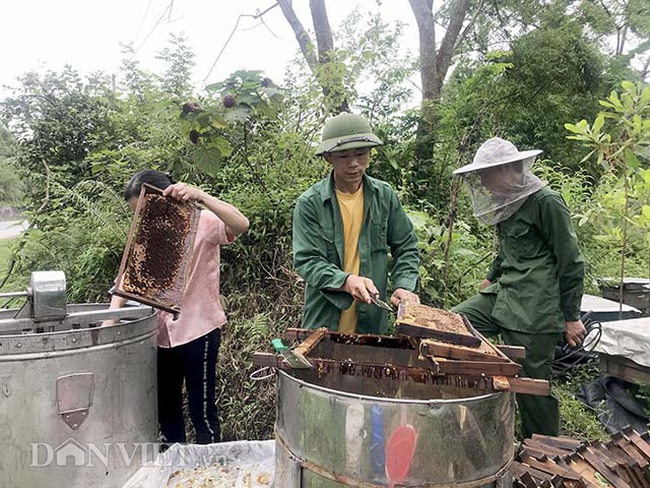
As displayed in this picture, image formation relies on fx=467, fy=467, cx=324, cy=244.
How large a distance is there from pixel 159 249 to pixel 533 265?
2.27 meters

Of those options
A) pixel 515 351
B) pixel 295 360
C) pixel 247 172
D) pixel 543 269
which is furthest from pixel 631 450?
pixel 247 172

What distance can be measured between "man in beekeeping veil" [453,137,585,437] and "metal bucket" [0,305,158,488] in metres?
2.25

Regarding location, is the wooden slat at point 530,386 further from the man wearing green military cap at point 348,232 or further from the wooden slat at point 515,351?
the man wearing green military cap at point 348,232

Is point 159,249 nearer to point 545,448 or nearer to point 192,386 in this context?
point 192,386

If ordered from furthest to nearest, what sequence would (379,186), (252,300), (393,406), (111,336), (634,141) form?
1. (252,300)
2. (634,141)
3. (379,186)
4. (111,336)
5. (393,406)

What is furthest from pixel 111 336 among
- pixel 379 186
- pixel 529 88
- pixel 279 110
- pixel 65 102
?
pixel 529 88

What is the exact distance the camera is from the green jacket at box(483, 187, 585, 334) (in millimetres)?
2842

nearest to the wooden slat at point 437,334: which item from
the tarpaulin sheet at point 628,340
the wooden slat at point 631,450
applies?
the wooden slat at point 631,450

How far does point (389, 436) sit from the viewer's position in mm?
1521

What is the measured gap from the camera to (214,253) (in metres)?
2.86

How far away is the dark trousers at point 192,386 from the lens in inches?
110

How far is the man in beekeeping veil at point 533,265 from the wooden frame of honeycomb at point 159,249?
70.3 inches

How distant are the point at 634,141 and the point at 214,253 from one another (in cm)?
333

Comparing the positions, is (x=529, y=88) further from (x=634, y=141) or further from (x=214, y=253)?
(x=214, y=253)
